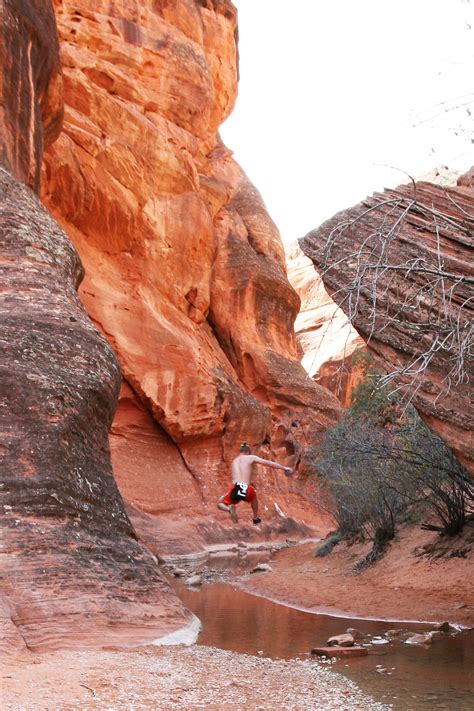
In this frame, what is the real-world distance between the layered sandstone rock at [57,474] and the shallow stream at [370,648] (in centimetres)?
91

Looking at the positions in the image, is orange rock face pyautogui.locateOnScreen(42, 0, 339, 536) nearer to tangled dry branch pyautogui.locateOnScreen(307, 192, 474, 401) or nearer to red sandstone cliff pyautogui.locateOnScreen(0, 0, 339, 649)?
red sandstone cliff pyautogui.locateOnScreen(0, 0, 339, 649)

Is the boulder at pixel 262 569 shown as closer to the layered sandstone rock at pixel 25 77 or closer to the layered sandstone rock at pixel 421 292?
the layered sandstone rock at pixel 25 77

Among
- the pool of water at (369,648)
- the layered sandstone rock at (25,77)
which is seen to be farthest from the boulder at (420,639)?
the layered sandstone rock at (25,77)

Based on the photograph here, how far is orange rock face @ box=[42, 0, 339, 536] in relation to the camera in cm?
2505

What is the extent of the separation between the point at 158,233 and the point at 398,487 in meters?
15.1

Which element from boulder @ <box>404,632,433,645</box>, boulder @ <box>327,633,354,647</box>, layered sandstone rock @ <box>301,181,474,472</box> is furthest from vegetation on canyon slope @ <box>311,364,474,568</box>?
boulder @ <box>327,633,354,647</box>

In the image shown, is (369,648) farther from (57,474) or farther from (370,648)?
(57,474)

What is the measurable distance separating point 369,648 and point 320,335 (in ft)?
112

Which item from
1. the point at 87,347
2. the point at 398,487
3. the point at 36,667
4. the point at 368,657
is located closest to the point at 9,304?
the point at 87,347

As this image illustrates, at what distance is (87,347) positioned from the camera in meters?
9.18

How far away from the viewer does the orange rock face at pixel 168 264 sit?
82.2ft

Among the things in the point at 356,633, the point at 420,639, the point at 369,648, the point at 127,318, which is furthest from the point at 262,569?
the point at 127,318

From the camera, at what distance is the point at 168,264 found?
90.4 feet

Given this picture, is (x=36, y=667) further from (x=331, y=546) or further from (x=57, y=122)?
(x=57, y=122)
